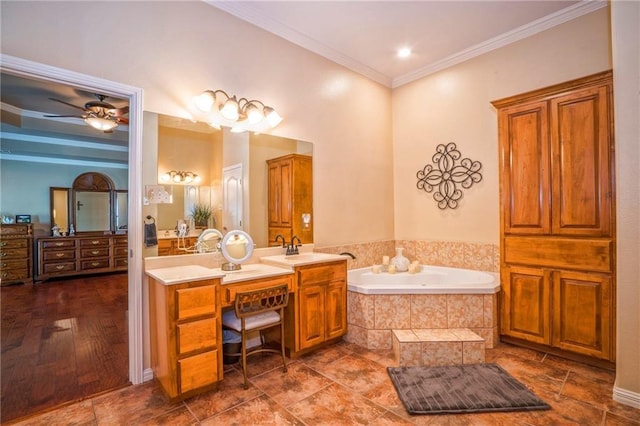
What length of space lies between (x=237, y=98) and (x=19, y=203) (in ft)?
19.8

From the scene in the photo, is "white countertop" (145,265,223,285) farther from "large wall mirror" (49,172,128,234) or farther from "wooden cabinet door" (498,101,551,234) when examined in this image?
"large wall mirror" (49,172,128,234)

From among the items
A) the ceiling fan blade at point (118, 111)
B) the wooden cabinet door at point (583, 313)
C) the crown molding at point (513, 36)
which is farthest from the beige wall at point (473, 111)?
the ceiling fan blade at point (118, 111)

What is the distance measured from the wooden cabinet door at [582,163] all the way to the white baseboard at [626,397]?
3.70 ft

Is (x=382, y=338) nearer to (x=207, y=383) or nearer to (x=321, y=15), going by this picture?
(x=207, y=383)

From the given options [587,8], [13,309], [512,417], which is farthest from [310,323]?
[13,309]

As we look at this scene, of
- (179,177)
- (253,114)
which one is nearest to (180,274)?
(179,177)

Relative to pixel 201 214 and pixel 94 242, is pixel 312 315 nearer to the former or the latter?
pixel 201 214

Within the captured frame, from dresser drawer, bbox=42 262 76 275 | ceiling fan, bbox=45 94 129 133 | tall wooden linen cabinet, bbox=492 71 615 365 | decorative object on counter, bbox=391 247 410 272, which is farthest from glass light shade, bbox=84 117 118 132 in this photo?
tall wooden linen cabinet, bbox=492 71 615 365

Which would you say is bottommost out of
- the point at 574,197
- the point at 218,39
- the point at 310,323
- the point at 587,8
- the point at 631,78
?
the point at 310,323

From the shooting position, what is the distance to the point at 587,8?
2.87m

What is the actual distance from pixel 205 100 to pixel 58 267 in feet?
19.2

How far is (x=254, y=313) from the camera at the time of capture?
92.2 inches

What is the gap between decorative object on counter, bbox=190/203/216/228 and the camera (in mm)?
2674

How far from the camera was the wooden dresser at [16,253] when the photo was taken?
5.63 metres
